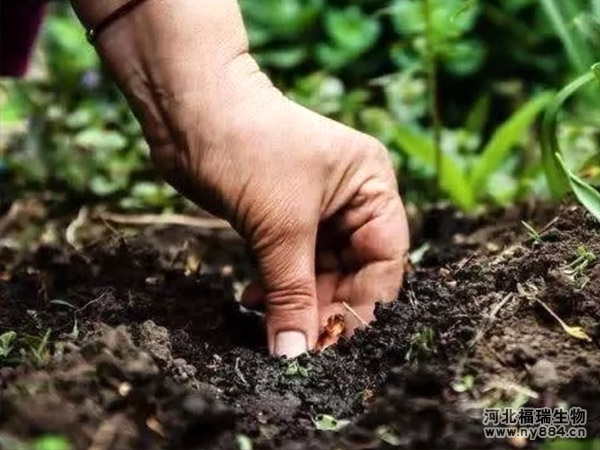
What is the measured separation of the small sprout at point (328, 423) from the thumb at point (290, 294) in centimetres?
29

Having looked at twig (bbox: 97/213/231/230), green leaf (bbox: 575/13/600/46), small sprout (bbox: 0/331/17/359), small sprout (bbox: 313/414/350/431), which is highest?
green leaf (bbox: 575/13/600/46)

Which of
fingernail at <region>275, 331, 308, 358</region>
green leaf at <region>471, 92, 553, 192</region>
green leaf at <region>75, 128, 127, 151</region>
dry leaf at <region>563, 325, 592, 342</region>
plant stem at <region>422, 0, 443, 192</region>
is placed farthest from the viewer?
green leaf at <region>75, 128, 127, 151</region>

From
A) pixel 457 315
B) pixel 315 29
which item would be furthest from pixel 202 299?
pixel 315 29

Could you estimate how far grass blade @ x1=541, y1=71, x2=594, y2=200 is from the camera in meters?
1.95

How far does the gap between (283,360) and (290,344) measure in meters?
0.08

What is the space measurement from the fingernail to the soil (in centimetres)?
4

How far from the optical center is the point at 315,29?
3.94 metres

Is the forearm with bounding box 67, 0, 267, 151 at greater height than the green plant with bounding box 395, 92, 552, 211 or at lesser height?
greater

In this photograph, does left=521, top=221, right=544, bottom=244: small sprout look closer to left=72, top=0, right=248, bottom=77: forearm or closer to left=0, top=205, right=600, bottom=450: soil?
left=0, top=205, right=600, bottom=450: soil

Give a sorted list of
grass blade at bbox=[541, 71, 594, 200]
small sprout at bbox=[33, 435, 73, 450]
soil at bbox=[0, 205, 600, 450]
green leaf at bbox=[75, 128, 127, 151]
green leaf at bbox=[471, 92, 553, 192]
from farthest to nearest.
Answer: green leaf at bbox=[75, 128, 127, 151] → green leaf at bbox=[471, 92, 553, 192] → grass blade at bbox=[541, 71, 594, 200] → soil at bbox=[0, 205, 600, 450] → small sprout at bbox=[33, 435, 73, 450]

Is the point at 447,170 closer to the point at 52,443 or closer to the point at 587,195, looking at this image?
the point at 587,195

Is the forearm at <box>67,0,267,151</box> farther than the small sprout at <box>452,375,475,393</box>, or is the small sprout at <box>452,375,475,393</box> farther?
the forearm at <box>67,0,267,151</box>

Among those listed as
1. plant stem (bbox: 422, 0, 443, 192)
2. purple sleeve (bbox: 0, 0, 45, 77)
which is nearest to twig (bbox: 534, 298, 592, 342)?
plant stem (bbox: 422, 0, 443, 192)

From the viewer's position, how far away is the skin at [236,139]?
1.79 meters
